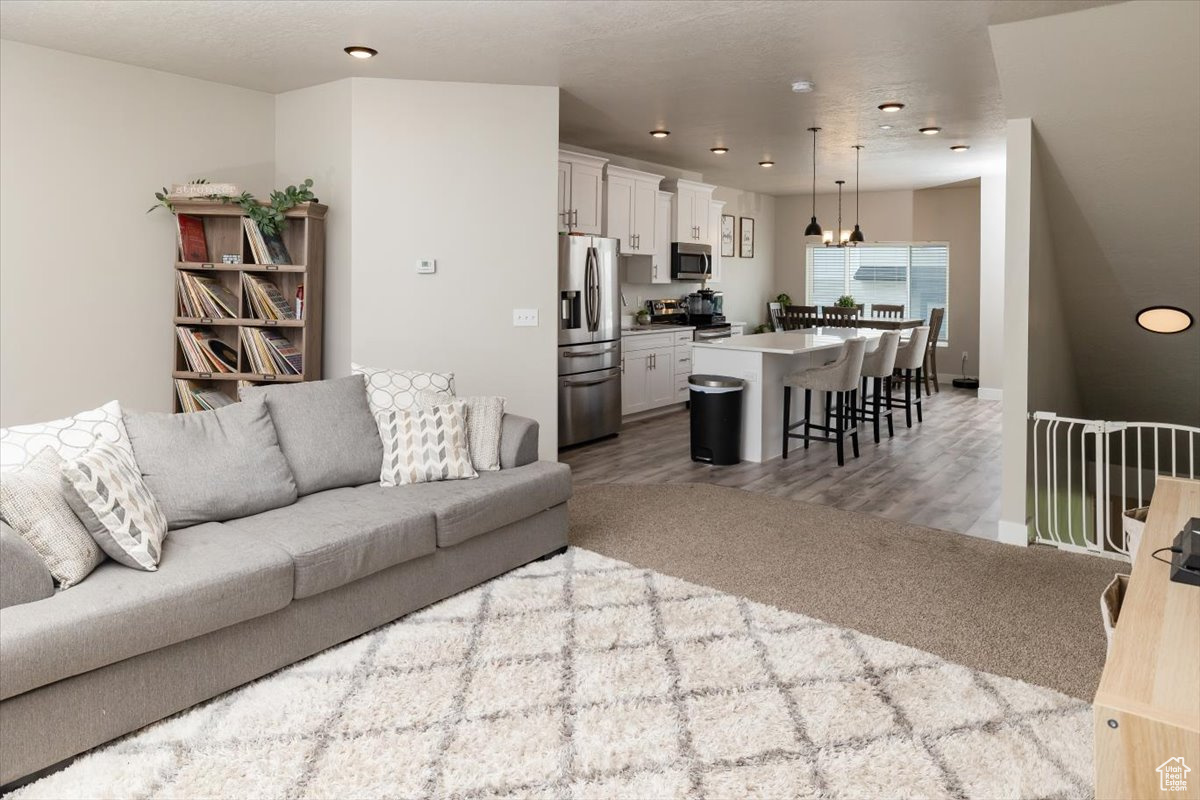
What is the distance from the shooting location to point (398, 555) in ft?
9.91

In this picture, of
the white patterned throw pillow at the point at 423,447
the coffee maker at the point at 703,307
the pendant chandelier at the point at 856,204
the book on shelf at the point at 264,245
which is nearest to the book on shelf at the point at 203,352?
the book on shelf at the point at 264,245

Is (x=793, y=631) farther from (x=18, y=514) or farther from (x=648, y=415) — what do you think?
(x=648, y=415)

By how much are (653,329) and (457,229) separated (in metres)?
3.19

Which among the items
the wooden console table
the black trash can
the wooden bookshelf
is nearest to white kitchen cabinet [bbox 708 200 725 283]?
the black trash can

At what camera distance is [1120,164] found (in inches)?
160

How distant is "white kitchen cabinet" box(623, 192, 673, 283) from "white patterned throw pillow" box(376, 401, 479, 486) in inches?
194

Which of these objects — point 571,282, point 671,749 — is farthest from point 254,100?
point 671,749

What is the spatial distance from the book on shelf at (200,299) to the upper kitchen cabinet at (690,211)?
15.7 feet

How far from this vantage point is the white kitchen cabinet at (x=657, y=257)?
8.27m

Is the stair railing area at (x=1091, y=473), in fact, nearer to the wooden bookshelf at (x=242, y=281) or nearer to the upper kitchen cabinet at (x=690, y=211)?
the wooden bookshelf at (x=242, y=281)

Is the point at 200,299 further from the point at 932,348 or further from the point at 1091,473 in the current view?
the point at 932,348

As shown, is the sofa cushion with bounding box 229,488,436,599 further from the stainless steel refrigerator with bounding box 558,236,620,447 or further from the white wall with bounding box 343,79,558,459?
the stainless steel refrigerator with bounding box 558,236,620,447

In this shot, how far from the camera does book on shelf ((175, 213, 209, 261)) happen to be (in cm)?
494

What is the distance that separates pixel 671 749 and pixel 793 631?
0.93 meters
